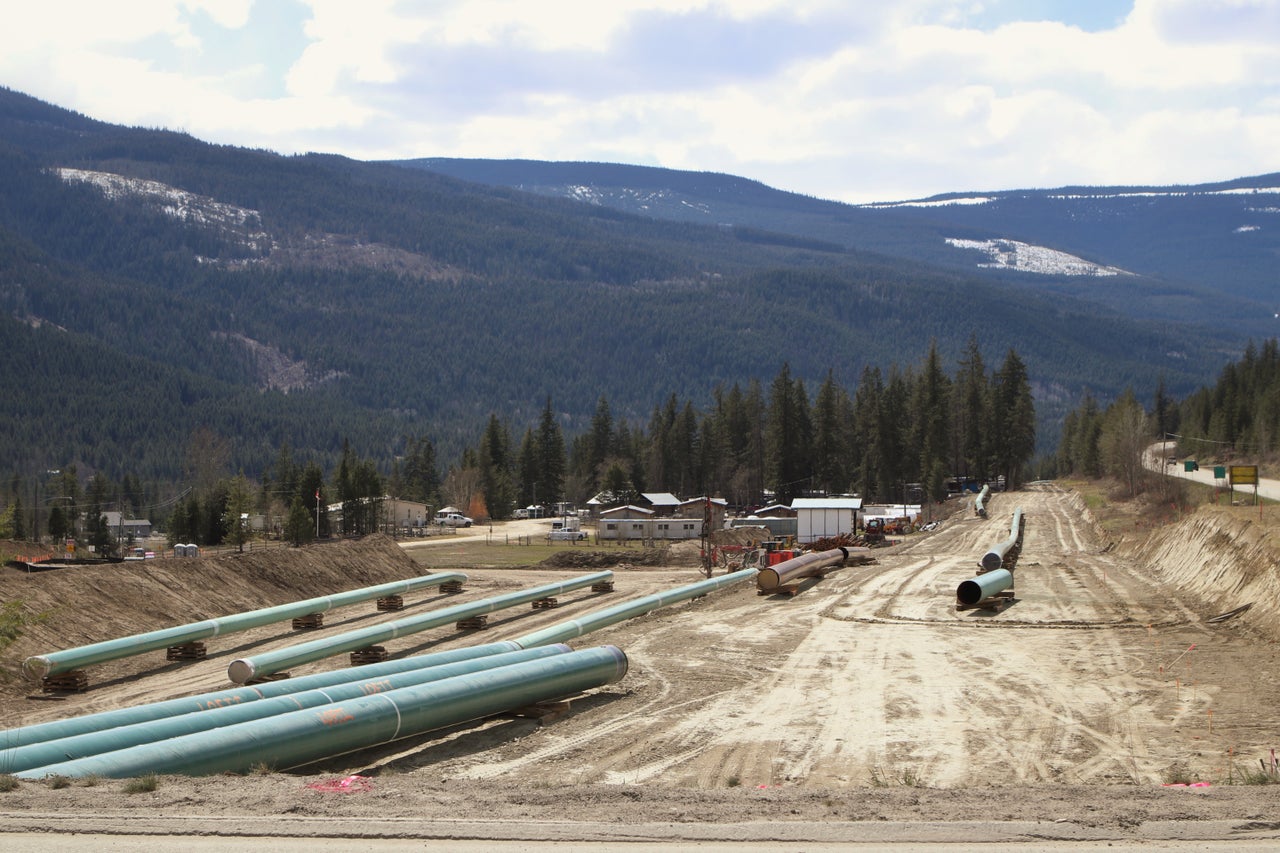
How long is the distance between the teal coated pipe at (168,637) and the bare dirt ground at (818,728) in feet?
2.20

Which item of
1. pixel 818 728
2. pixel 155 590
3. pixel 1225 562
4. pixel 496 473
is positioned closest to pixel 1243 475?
pixel 1225 562

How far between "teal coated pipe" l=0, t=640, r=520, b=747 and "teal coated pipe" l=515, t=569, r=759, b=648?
409 cm

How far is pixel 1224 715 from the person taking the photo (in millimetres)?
20984

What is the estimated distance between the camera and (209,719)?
1919 cm

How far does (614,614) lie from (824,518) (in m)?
50.9

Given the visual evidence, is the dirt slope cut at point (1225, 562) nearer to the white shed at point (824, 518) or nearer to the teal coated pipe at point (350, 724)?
the teal coated pipe at point (350, 724)

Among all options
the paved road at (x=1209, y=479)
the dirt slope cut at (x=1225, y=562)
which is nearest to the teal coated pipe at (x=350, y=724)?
the dirt slope cut at (x=1225, y=562)

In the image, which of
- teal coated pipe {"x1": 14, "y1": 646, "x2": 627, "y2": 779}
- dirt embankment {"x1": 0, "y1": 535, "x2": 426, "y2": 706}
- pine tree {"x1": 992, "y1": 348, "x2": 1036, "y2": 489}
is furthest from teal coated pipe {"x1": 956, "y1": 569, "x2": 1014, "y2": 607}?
pine tree {"x1": 992, "y1": 348, "x2": 1036, "y2": 489}

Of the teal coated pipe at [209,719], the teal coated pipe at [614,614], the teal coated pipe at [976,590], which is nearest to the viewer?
the teal coated pipe at [209,719]

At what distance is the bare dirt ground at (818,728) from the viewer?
13.5 meters

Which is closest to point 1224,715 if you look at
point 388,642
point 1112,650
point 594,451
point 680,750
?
point 1112,650

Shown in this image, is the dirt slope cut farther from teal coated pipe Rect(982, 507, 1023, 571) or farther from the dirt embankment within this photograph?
the dirt embankment

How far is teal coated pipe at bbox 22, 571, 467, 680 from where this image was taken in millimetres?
27547

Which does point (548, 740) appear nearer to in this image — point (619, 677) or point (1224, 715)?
point (619, 677)
